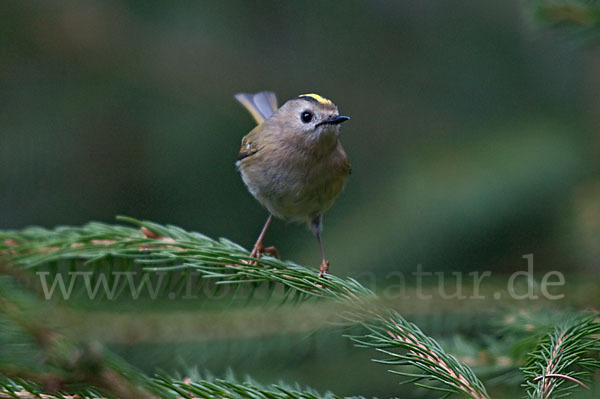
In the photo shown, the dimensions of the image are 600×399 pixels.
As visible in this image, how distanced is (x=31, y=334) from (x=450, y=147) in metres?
2.90

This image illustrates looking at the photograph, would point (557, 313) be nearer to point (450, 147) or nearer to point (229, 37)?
point (450, 147)

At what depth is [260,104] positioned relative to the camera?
3.71 m

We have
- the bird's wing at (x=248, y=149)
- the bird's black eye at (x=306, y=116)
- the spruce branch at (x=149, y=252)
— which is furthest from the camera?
the bird's wing at (x=248, y=149)

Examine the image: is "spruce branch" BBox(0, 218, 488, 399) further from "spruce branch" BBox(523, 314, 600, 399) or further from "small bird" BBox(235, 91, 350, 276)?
"small bird" BBox(235, 91, 350, 276)

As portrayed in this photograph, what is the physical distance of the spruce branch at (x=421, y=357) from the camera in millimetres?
1382

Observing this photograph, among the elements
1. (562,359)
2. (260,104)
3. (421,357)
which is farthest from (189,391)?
(260,104)

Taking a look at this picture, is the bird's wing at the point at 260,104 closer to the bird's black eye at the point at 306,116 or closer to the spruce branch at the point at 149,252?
the bird's black eye at the point at 306,116

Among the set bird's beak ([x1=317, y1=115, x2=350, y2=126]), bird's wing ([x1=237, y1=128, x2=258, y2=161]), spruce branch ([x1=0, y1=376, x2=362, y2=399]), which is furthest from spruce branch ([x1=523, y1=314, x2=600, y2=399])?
bird's wing ([x1=237, y1=128, x2=258, y2=161])

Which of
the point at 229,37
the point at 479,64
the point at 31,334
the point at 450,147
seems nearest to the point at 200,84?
the point at 229,37

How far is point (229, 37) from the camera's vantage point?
13.7 feet

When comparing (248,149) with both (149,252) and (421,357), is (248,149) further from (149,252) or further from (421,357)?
(421,357)

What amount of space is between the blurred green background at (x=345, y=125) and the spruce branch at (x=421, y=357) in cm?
157

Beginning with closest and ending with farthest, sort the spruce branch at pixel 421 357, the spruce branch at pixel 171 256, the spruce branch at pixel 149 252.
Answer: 1. the spruce branch at pixel 421 357
2. the spruce branch at pixel 171 256
3. the spruce branch at pixel 149 252

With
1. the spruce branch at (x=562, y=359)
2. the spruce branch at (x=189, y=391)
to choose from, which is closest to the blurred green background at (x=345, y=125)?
the spruce branch at (x=562, y=359)
